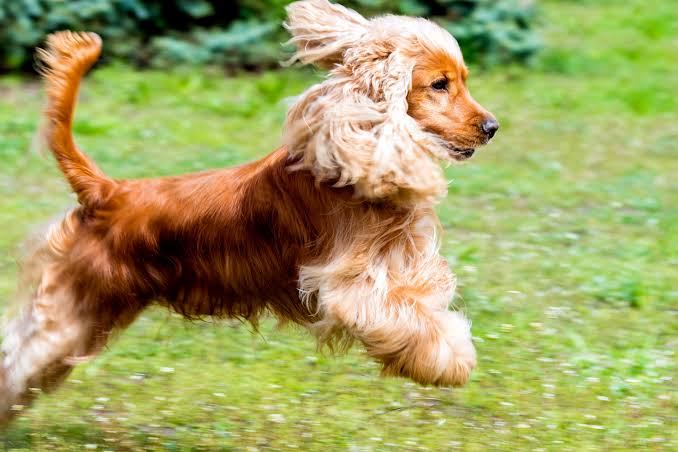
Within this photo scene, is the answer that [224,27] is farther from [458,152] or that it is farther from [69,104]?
[458,152]

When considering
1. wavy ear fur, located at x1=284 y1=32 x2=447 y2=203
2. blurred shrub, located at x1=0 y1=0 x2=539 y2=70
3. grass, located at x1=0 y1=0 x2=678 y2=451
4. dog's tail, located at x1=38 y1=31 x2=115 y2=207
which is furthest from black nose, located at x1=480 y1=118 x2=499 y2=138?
blurred shrub, located at x1=0 y1=0 x2=539 y2=70

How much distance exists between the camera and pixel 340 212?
4.96 m

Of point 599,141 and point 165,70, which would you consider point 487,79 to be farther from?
point 165,70

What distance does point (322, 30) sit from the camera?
16.5 feet

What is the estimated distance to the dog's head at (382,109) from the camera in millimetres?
4719

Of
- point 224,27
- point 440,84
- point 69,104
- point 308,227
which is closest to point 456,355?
point 308,227

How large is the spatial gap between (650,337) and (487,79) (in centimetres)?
768

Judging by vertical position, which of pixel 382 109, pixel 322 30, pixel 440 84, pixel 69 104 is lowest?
pixel 69 104

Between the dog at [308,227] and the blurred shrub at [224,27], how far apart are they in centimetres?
872

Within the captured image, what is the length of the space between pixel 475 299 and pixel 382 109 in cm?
283

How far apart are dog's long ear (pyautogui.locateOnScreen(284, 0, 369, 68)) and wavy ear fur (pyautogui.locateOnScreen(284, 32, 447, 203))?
8 centimetres

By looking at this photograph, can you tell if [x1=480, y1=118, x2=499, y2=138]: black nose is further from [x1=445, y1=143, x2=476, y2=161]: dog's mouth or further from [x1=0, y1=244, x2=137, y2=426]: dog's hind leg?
[x1=0, y1=244, x2=137, y2=426]: dog's hind leg

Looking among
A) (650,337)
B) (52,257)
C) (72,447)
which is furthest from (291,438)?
(650,337)

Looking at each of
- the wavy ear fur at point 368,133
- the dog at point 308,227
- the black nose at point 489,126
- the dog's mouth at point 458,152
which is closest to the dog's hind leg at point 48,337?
the dog at point 308,227
